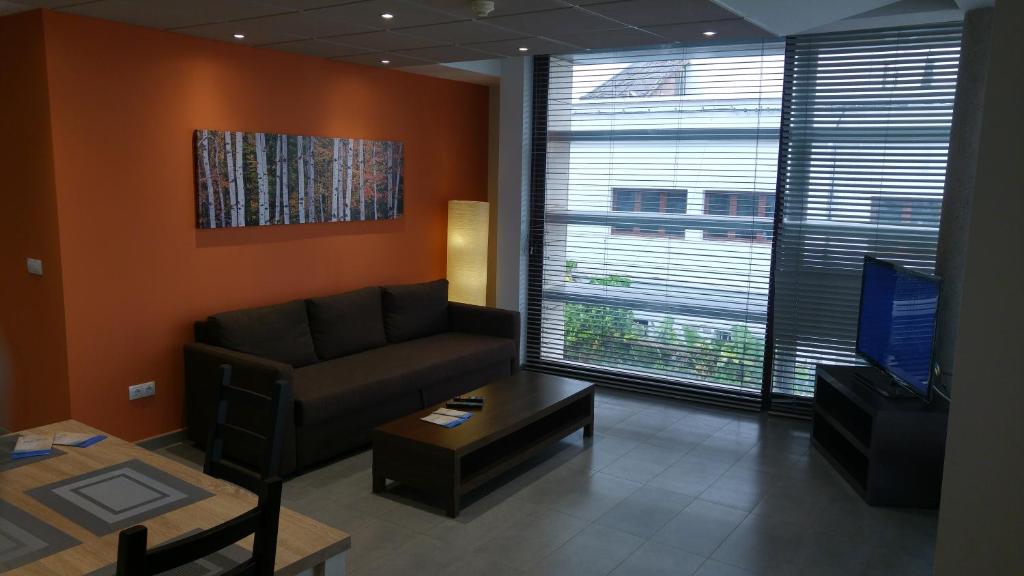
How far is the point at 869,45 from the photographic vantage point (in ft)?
16.5

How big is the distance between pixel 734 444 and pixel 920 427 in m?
1.26

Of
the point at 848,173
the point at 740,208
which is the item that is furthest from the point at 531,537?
the point at 848,173

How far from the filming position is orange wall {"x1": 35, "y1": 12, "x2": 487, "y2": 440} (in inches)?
162

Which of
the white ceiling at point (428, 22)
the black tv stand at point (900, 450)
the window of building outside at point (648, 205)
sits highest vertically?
the white ceiling at point (428, 22)

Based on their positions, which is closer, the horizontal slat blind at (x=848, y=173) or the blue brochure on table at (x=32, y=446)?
the blue brochure on table at (x=32, y=446)

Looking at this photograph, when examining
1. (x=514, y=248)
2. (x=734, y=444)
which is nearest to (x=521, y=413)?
(x=734, y=444)

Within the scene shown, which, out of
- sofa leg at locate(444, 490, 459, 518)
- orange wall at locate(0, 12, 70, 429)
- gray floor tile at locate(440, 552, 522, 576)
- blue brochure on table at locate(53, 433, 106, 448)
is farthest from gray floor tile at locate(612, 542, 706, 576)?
orange wall at locate(0, 12, 70, 429)

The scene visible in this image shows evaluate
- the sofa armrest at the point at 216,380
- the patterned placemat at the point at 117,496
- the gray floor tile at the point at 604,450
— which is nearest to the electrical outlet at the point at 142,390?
the sofa armrest at the point at 216,380

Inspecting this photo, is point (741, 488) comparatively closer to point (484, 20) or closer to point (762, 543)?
point (762, 543)

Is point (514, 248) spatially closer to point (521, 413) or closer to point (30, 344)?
point (521, 413)

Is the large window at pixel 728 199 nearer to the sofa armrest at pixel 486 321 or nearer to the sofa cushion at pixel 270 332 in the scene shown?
the sofa armrest at pixel 486 321

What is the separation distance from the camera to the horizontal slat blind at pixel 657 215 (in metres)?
5.58

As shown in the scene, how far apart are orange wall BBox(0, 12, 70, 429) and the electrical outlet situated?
1.15ft

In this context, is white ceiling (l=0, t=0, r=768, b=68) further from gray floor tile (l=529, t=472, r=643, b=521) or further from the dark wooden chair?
gray floor tile (l=529, t=472, r=643, b=521)
